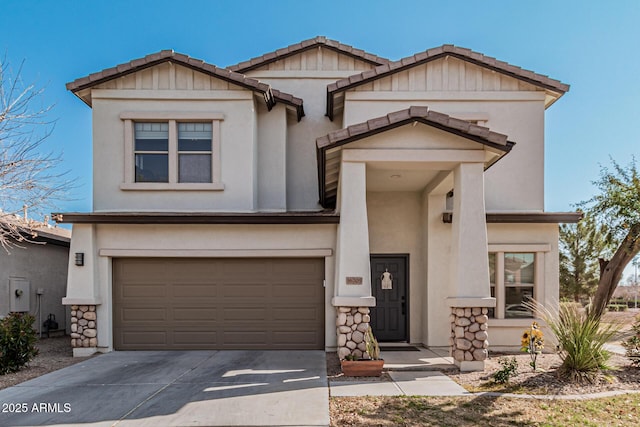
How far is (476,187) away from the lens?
897 cm

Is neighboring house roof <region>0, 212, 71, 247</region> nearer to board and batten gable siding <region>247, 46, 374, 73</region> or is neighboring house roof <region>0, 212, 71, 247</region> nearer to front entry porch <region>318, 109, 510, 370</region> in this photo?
board and batten gable siding <region>247, 46, 374, 73</region>

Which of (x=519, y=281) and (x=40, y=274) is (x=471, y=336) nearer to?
(x=519, y=281)

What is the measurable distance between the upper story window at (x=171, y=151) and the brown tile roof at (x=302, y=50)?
8.11 feet

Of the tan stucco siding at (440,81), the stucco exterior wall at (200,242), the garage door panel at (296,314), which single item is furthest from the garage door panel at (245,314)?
the tan stucco siding at (440,81)

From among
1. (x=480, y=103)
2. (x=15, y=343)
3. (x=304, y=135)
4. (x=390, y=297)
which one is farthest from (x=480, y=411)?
(x=304, y=135)

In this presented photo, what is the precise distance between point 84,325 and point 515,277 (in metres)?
10.5

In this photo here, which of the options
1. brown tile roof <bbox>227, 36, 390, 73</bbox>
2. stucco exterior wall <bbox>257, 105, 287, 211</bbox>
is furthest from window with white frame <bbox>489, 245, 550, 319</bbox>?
brown tile roof <bbox>227, 36, 390, 73</bbox>

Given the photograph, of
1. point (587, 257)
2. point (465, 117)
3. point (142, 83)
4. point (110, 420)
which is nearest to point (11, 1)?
point (142, 83)

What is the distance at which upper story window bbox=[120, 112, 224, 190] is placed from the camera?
38.4ft

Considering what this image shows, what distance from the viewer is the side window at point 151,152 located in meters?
11.8

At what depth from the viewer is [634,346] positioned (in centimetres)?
912

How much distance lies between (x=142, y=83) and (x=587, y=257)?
2047cm

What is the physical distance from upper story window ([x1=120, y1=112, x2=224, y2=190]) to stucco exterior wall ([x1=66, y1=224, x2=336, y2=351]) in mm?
1249

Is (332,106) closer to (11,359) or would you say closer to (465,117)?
(465,117)
